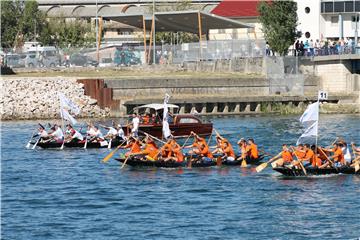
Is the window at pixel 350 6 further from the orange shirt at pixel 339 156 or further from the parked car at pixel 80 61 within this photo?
the orange shirt at pixel 339 156

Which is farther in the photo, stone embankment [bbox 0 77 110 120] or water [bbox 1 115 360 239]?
stone embankment [bbox 0 77 110 120]

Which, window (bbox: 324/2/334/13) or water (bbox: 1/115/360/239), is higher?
window (bbox: 324/2/334/13)

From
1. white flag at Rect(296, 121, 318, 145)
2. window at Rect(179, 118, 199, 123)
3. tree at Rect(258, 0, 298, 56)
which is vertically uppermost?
tree at Rect(258, 0, 298, 56)

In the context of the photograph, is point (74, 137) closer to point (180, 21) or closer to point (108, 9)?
point (180, 21)

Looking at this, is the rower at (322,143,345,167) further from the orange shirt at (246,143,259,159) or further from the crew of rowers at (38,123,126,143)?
the crew of rowers at (38,123,126,143)

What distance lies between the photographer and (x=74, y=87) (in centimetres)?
8438

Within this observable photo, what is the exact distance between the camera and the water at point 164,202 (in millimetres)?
39625

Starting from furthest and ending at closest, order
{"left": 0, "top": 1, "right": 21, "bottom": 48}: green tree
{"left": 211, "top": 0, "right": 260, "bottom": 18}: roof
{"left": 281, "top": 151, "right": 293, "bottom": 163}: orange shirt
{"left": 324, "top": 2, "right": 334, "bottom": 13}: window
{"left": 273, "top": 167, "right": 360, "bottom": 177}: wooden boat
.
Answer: {"left": 0, "top": 1, "right": 21, "bottom": 48}: green tree → {"left": 211, "top": 0, "right": 260, "bottom": 18}: roof → {"left": 324, "top": 2, "right": 334, "bottom": 13}: window → {"left": 281, "top": 151, "right": 293, "bottom": 163}: orange shirt → {"left": 273, "top": 167, "right": 360, "bottom": 177}: wooden boat

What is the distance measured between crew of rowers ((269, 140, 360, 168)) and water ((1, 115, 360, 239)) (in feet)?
2.38

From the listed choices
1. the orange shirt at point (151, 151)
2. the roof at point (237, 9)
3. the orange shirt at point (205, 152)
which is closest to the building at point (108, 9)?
the roof at point (237, 9)

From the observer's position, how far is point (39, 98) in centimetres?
8288

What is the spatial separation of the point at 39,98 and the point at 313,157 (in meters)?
36.1

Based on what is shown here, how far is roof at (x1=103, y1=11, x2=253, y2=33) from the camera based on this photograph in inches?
3750

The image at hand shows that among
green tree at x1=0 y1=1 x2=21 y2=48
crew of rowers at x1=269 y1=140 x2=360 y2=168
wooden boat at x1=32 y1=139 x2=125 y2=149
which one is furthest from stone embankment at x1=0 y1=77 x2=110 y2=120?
green tree at x1=0 y1=1 x2=21 y2=48
